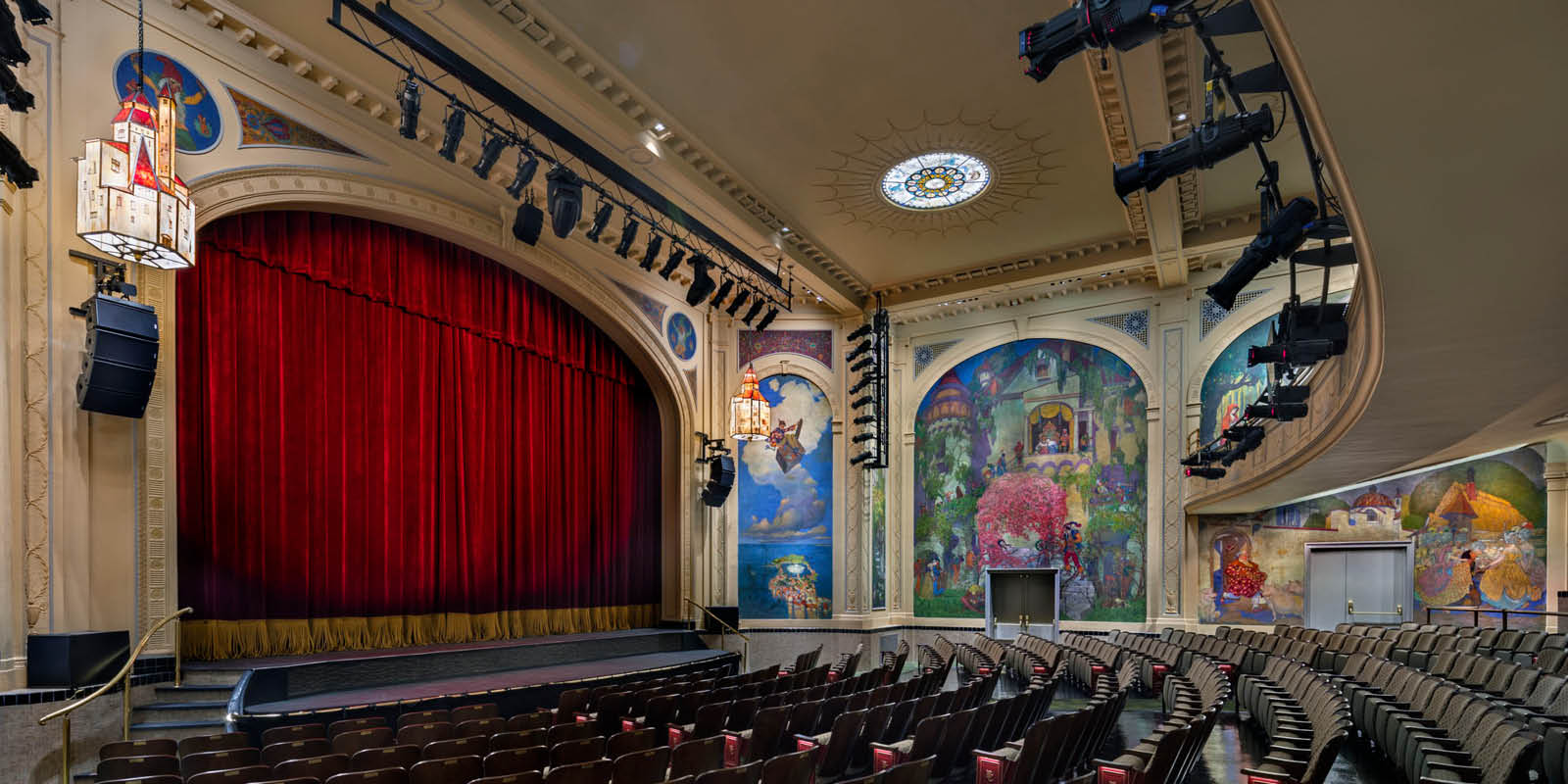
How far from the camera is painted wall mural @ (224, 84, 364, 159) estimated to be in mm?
9234

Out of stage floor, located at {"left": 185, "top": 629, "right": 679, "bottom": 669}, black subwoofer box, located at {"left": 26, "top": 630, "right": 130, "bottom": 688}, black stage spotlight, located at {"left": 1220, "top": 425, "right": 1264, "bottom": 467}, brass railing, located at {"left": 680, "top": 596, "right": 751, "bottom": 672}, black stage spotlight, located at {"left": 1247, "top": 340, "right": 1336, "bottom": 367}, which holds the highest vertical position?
black stage spotlight, located at {"left": 1247, "top": 340, "right": 1336, "bottom": 367}

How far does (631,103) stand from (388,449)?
5.40 m

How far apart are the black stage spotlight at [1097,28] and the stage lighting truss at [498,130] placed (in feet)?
17.4

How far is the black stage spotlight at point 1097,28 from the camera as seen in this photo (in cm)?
392

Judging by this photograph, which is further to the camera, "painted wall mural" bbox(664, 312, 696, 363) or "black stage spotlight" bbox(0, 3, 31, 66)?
"painted wall mural" bbox(664, 312, 696, 363)

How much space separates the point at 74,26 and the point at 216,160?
59.0 inches

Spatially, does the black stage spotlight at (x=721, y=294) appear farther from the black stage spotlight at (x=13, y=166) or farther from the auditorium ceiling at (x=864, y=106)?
the black stage spotlight at (x=13, y=166)

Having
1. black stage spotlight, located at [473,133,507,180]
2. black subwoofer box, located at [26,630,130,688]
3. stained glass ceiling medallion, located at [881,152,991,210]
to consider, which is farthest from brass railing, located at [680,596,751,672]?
black subwoofer box, located at [26,630,130,688]

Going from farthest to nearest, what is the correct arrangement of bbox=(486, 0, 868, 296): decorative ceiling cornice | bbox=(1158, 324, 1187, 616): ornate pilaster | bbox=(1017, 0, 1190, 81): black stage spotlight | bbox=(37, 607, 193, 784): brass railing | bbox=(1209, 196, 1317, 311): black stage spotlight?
bbox=(1158, 324, 1187, 616): ornate pilaster
bbox=(486, 0, 868, 296): decorative ceiling cornice
bbox=(37, 607, 193, 784): brass railing
bbox=(1209, 196, 1317, 311): black stage spotlight
bbox=(1017, 0, 1190, 81): black stage spotlight

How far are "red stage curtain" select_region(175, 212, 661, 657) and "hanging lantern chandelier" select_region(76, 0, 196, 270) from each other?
9.27 ft

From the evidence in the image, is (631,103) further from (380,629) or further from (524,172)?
(380,629)

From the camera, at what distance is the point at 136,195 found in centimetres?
668

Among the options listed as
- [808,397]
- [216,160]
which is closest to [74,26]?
[216,160]

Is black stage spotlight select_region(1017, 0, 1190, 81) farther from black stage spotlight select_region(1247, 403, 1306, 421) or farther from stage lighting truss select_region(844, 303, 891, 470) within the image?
stage lighting truss select_region(844, 303, 891, 470)
